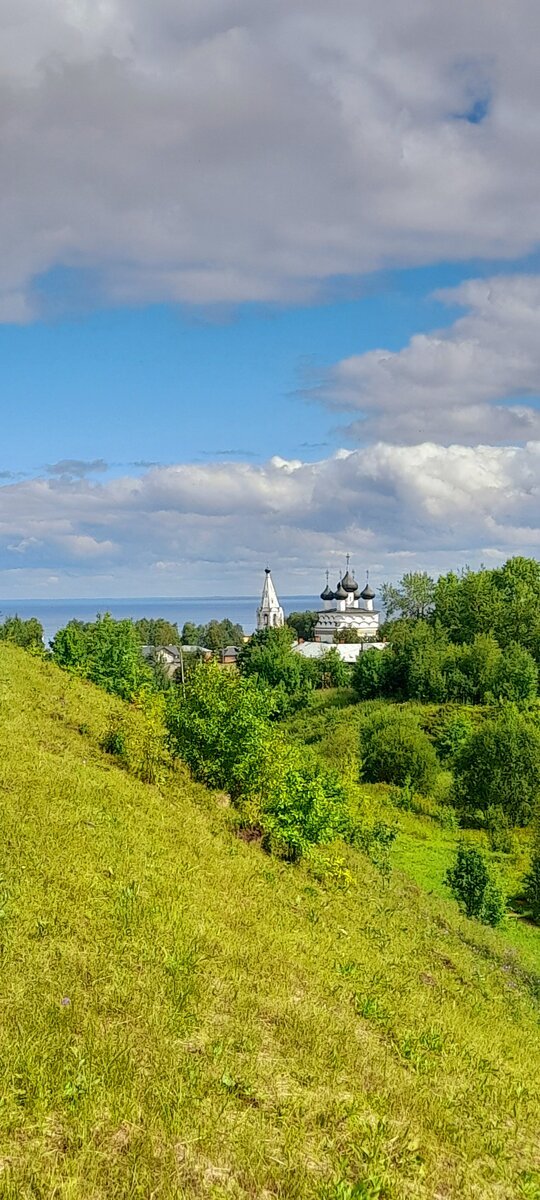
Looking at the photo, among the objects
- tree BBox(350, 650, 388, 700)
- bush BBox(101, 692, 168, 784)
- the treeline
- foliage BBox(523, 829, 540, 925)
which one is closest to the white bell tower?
the treeline

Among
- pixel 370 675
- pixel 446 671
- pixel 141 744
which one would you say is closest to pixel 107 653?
pixel 141 744

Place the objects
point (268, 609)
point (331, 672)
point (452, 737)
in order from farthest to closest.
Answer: point (268, 609), point (331, 672), point (452, 737)

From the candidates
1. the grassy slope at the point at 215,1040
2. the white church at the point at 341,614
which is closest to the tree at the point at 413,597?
the white church at the point at 341,614

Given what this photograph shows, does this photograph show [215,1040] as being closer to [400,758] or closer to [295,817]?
[295,817]

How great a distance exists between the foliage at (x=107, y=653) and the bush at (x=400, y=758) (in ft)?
70.9

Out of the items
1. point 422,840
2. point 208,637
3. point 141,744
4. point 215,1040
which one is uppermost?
point 208,637

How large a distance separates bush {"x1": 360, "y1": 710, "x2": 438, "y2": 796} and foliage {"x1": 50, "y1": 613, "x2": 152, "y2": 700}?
21.6 meters

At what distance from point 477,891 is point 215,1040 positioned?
82.1 feet

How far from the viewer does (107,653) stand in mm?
48375

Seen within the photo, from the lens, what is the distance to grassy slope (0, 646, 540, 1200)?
6340 millimetres

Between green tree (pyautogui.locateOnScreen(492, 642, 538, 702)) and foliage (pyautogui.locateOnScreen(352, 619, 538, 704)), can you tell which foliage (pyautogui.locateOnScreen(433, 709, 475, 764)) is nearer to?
green tree (pyautogui.locateOnScreen(492, 642, 538, 702))

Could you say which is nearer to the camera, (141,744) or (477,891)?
(141,744)

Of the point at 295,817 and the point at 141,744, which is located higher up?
the point at 141,744

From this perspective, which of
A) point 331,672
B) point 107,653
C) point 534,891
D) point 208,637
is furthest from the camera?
point 208,637
